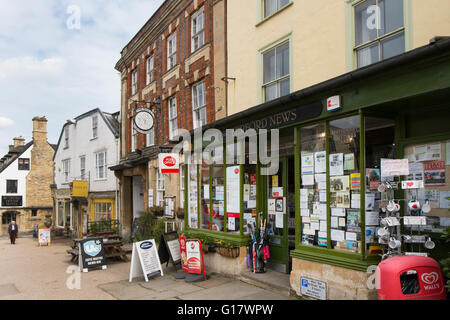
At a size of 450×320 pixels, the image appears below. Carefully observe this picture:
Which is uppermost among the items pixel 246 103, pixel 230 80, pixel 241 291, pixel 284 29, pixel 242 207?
pixel 284 29

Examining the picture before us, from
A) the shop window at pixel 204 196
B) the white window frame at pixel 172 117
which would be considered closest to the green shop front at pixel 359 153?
the shop window at pixel 204 196

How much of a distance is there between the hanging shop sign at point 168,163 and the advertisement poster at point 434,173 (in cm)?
913

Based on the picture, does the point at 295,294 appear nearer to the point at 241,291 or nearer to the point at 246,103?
the point at 241,291

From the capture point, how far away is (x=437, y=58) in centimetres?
488

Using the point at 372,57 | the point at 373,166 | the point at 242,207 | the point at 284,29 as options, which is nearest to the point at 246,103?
the point at 284,29

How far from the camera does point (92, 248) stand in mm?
11578

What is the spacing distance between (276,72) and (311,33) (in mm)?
1418

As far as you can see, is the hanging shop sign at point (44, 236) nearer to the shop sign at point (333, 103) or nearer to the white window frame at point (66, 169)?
the white window frame at point (66, 169)

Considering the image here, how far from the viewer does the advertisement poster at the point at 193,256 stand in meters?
9.04

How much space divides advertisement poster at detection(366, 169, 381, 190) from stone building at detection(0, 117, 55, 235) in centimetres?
4272

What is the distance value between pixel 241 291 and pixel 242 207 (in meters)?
1.97

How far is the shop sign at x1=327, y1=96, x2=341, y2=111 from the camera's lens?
6266 millimetres

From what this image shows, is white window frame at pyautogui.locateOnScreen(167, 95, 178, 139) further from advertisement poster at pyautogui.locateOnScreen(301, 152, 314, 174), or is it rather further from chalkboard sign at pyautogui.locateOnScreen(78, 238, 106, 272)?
advertisement poster at pyautogui.locateOnScreen(301, 152, 314, 174)

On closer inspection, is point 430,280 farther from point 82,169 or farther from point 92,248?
point 82,169
